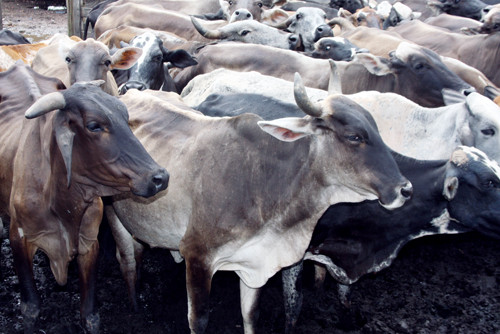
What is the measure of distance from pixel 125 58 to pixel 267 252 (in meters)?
2.84

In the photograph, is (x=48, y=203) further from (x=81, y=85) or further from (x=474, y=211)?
(x=474, y=211)

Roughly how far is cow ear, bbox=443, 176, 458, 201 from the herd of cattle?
1cm

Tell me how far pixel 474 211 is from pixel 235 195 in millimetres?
1797

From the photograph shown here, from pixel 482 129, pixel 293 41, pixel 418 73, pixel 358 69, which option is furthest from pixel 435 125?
pixel 293 41

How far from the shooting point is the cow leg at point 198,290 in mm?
3865

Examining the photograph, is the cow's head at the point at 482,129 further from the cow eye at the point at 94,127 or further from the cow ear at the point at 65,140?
the cow ear at the point at 65,140

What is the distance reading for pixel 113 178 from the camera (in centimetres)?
352

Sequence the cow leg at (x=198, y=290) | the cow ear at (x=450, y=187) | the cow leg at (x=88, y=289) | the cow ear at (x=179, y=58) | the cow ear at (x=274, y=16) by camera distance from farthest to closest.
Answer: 1. the cow ear at (x=274, y=16)
2. the cow ear at (x=179, y=58)
3. the cow ear at (x=450, y=187)
4. the cow leg at (x=88, y=289)
5. the cow leg at (x=198, y=290)

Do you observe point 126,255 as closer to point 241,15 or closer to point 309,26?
point 309,26

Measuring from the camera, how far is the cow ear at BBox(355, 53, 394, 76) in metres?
6.21

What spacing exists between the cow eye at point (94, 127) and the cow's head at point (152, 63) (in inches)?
104

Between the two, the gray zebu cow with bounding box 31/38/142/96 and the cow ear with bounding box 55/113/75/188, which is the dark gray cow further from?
the gray zebu cow with bounding box 31/38/142/96

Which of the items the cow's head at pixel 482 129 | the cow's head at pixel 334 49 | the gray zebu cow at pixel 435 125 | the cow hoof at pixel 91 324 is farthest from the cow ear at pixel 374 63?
the cow hoof at pixel 91 324

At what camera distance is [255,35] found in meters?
8.30
